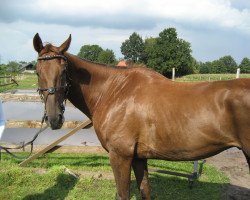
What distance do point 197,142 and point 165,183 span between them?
2566mm

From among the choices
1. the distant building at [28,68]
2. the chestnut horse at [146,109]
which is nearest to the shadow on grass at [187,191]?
the chestnut horse at [146,109]

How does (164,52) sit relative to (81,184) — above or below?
below

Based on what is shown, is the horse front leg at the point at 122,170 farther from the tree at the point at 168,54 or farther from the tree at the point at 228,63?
the tree at the point at 228,63

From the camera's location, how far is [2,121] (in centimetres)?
428

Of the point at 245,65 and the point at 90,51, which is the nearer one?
the point at 245,65

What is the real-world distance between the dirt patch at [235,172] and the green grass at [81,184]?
0.53 ft

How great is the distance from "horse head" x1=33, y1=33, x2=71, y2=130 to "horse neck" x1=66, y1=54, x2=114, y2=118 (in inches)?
17.5

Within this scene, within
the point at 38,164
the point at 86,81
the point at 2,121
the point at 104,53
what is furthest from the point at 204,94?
the point at 104,53

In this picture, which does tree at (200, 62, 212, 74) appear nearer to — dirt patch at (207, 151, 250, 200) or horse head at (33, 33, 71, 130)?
dirt patch at (207, 151, 250, 200)

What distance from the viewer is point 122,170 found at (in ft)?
12.1

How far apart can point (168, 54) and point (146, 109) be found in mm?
72458

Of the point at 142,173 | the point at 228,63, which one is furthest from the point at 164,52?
the point at 142,173

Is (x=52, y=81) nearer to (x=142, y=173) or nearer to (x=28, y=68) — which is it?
(x=142, y=173)

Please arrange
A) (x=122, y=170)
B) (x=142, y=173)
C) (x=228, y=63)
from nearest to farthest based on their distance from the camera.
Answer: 1. (x=122, y=170)
2. (x=142, y=173)
3. (x=228, y=63)
